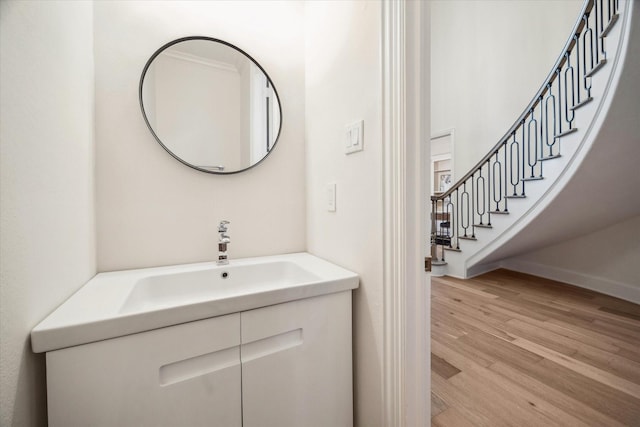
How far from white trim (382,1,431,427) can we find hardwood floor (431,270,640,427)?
58 cm

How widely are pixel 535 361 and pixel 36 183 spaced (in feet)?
8.16

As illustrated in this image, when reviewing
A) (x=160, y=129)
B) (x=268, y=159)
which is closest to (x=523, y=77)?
(x=268, y=159)

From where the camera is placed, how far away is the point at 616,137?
197 centimetres

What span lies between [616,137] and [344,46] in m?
2.41

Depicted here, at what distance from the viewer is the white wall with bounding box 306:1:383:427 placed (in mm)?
896

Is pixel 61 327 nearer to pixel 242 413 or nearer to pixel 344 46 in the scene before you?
pixel 242 413

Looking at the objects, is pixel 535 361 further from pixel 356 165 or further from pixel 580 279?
pixel 580 279

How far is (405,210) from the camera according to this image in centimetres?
79

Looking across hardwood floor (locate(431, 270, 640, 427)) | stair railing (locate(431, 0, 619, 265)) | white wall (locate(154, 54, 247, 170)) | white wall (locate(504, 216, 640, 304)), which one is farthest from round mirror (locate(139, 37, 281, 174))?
white wall (locate(504, 216, 640, 304))

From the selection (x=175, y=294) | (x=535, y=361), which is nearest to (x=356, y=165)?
(x=175, y=294)

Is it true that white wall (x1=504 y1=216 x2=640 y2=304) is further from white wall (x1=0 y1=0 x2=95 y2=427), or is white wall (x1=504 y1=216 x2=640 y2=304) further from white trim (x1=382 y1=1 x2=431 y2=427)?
white wall (x1=0 y1=0 x2=95 y2=427)

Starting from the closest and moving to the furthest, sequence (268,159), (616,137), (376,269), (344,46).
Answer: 1. (376,269)
2. (344,46)
3. (268,159)
4. (616,137)

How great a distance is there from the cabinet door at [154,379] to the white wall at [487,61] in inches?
191

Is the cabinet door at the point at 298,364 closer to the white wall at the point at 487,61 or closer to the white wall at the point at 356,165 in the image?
the white wall at the point at 356,165
